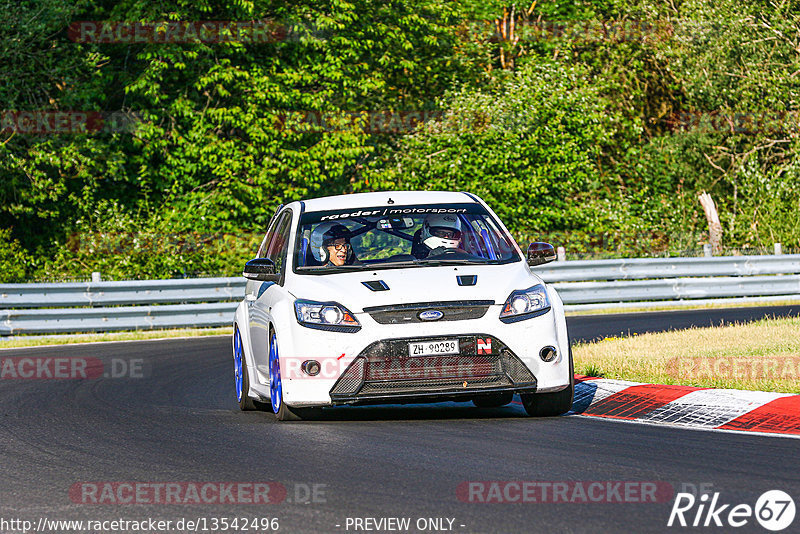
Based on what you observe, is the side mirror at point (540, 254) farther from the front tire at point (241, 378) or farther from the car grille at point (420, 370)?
the front tire at point (241, 378)

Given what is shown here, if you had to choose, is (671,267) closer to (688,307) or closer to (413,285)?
(688,307)

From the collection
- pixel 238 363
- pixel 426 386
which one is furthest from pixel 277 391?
pixel 238 363

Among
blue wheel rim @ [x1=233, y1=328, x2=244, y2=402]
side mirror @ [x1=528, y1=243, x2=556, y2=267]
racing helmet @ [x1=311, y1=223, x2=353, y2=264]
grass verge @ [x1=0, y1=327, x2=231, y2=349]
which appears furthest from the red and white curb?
grass verge @ [x1=0, y1=327, x2=231, y2=349]

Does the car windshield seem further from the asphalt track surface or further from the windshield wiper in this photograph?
the asphalt track surface

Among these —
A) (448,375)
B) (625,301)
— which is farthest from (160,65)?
(448,375)

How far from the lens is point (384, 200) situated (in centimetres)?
1089

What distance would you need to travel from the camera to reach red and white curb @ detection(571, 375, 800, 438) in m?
8.94

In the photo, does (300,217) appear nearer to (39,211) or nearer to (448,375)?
(448,375)

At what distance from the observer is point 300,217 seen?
10.8m

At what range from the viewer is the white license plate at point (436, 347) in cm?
916

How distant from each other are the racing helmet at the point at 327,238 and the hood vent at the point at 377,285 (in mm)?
848

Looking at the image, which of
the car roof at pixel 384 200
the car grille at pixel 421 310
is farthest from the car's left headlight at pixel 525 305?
the car roof at pixel 384 200

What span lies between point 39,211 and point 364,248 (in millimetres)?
21916

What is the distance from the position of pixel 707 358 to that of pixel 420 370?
4540 mm
